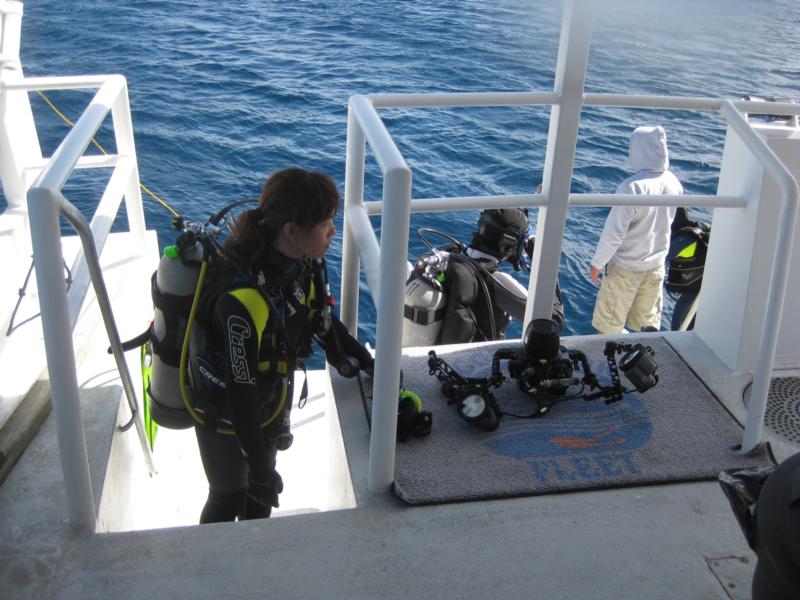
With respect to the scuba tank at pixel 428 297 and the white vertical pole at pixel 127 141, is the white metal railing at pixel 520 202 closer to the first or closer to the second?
the scuba tank at pixel 428 297

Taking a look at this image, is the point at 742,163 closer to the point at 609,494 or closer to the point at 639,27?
the point at 609,494

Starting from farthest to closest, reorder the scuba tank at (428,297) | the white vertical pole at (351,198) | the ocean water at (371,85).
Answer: the ocean water at (371,85) → the scuba tank at (428,297) → the white vertical pole at (351,198)

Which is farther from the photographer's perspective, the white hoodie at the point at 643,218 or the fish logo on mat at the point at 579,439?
the white hoodie at the point at 643,218

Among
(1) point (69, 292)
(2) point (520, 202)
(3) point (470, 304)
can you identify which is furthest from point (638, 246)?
(1) point (69, 292)

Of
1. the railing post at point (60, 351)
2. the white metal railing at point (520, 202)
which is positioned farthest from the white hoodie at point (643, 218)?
the railing post at point (60, 351)

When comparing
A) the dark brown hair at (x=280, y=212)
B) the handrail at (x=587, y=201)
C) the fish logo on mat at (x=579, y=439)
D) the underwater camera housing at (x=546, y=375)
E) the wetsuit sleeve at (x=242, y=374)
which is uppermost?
the dark brown hair at (x=280, y=212)

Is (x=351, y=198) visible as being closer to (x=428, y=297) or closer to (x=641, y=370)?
(x=428, y=297)

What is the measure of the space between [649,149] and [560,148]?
2.05m

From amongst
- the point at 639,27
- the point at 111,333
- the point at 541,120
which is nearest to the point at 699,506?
the point at 111,333

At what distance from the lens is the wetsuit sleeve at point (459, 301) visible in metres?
3.97

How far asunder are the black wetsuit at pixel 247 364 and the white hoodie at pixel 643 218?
9.05ft

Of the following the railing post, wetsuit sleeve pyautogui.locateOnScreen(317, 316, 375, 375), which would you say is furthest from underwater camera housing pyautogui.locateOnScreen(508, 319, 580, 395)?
the railing post

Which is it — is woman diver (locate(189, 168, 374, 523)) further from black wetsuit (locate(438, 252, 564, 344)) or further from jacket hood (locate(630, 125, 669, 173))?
jacket hood (locate(630, 125, 669, 173))

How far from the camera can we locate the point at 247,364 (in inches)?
93.0
